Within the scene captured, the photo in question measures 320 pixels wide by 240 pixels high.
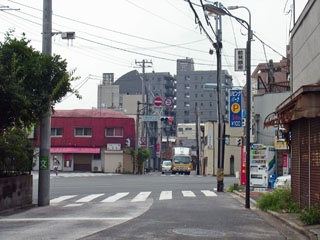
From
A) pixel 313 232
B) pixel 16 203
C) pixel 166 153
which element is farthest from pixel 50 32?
pixel 166 153

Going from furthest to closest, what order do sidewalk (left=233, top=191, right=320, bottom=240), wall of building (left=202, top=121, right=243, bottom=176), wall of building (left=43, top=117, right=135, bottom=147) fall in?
1. wall of building (left=202, top=121, right=243, bottom=176)
2. wall of building (left=43, top=117, right=135, bottom=147)
3. sidewalk (left=233, top=191, right=320, bottom=240)

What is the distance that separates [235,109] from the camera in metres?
27.1

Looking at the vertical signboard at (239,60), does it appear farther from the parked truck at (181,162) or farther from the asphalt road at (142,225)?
the parked truck at (181,162)

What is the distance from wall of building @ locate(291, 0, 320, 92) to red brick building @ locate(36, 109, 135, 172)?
4275 cm

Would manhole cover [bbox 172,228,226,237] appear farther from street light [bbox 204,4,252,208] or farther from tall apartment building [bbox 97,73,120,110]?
tall apartment building [bbox 97,73,120,110]

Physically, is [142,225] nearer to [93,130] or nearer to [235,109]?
[235,109]

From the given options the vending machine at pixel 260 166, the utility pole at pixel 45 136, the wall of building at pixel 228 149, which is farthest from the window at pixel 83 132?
the utility pole at pixel 45 136

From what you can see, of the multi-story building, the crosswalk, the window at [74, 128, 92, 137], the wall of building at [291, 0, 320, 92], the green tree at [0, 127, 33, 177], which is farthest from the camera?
the window at [74, 128, 92, 137]

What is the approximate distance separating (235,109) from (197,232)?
17.2 meters

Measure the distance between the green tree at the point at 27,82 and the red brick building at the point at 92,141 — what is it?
41.2 meters

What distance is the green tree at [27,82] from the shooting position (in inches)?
579

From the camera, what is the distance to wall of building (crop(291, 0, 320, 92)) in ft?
43.7

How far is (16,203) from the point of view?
16.9 metres

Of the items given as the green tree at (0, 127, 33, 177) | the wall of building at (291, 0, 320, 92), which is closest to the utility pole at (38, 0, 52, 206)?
the green tree at (0, 127, 33, 177)
